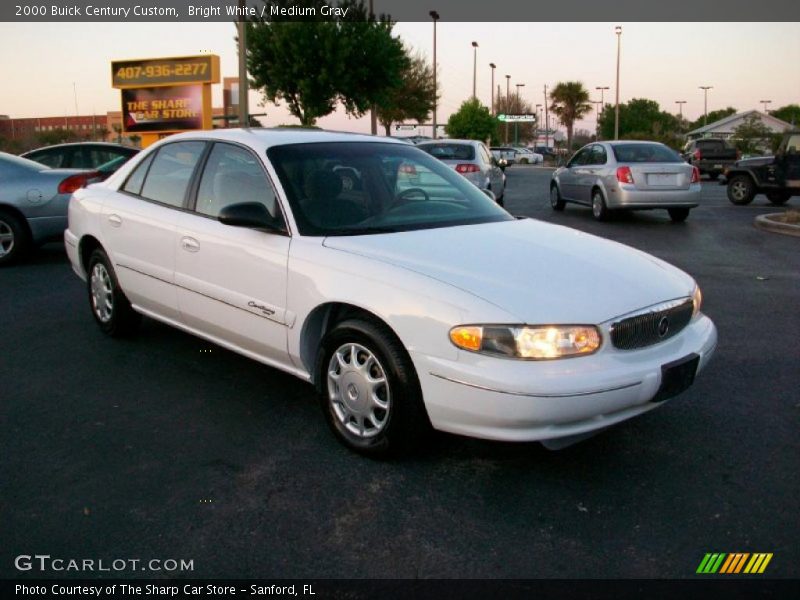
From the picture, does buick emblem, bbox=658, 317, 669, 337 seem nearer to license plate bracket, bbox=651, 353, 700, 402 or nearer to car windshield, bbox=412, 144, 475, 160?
license plate bracket, bbox=651, 353, 700, 402

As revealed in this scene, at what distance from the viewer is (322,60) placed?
103 ft

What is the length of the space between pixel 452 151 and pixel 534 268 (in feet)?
40.3

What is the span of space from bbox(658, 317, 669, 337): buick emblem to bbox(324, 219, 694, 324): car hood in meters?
0.09

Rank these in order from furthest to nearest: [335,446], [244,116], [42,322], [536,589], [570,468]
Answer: [244,116] → [42,322] → [335,446] → [570,468] → [536,589]

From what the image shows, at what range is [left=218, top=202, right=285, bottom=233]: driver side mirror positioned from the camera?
13.6 ft

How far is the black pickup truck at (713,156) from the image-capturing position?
31156mm

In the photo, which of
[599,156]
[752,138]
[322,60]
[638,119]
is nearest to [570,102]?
[638,119]

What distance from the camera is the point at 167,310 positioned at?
5.16 metres

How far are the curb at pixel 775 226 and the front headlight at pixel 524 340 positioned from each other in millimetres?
10769

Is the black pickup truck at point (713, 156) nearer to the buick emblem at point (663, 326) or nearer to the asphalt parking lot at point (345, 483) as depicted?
the asphalt parking lot at point (345, 483)

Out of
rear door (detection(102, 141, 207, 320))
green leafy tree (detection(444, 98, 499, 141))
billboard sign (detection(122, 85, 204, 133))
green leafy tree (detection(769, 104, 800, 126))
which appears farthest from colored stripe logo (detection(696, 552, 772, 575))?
green leafy tree (detection(769, 104, 800, 126))

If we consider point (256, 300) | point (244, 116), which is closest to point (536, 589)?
point (256, 300)

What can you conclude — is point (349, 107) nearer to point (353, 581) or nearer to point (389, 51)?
point (389, 51)

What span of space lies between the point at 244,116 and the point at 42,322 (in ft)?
45.5
